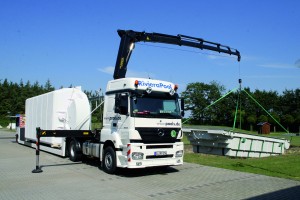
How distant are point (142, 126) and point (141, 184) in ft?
5.99

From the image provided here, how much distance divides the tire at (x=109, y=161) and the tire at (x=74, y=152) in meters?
2.73

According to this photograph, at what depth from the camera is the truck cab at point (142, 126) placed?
10727mm

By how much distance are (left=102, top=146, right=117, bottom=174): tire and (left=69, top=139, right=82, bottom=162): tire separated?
8.97 feet

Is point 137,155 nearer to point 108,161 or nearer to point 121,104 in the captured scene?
point 108,161

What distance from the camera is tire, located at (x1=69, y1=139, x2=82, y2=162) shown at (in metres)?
14.4

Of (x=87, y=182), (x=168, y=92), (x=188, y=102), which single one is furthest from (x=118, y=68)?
(x=188, y=102)

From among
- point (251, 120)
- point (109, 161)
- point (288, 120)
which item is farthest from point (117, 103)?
point (288, 120)

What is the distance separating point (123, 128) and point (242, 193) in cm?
419

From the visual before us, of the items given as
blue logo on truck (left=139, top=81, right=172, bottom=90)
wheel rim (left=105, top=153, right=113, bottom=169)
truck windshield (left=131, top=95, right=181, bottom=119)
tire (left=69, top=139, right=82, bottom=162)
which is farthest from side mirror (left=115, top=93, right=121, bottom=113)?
tire (left=69, top=139, right=82, bottom=162)

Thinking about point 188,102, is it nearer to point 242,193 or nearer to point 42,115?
point 42,115

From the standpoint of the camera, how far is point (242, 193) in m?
8.62

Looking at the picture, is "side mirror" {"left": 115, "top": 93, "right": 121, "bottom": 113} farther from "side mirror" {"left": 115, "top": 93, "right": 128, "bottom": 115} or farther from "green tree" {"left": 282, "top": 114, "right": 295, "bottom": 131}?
"green tree" {"left": 282, "top": 114, "right": 295, "bottom": 131}

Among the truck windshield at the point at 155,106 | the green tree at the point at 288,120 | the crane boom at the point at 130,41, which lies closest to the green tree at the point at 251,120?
the green tree at the point at 288,120

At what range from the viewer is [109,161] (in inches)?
457
